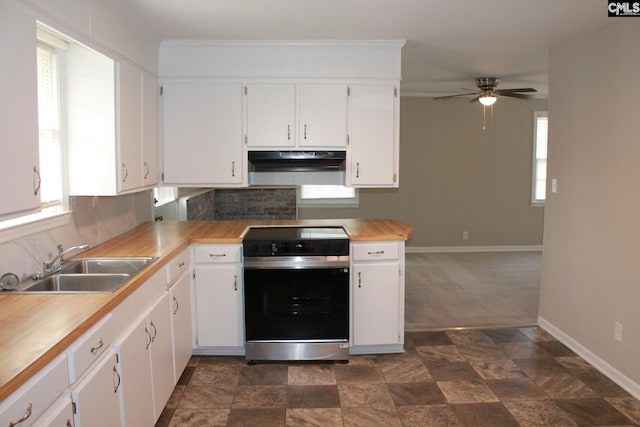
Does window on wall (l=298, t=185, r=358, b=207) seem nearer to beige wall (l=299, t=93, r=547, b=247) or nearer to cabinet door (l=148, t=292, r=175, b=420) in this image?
beige wall (l=299, t=93, r=547, b=247)

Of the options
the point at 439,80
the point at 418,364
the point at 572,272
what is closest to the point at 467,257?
the point at 439,80

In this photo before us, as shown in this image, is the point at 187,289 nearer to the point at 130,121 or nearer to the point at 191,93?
the point at 130,121

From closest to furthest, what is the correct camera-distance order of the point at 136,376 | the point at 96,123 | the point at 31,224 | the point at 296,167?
the point at 136,376 → the point at 31,224 → the point at 96,123 → the point at 296,167

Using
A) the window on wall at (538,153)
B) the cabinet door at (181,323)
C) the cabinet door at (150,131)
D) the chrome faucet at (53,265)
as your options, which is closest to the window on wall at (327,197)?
the window on wall at (538,153)

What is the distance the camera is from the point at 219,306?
3689 mm

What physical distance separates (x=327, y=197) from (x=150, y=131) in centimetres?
434

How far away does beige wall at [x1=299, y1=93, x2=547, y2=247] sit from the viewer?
25.2 ft

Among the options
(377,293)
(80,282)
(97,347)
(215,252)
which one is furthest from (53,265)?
(377,293)

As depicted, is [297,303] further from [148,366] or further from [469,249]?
[469,249]

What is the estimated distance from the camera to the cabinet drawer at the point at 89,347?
1.75 meters

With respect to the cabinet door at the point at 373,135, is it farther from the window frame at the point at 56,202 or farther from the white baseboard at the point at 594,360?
the window frame at the point at 56,202

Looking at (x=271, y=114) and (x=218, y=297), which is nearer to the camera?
(x=218, y=297)

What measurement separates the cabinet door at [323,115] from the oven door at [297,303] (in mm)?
1055

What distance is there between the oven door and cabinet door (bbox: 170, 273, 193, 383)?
39 centimetres
